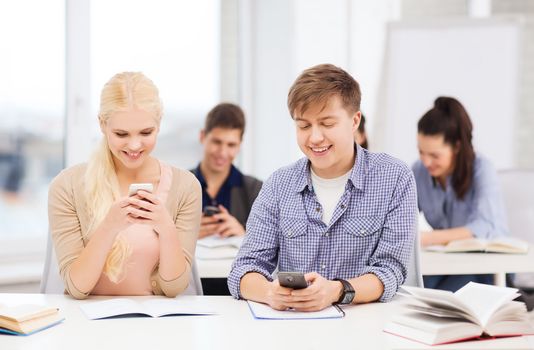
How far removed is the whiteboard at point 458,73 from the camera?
4.50 metres

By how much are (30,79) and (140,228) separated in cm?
176

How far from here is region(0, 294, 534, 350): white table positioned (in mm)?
1517

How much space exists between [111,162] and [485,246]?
60.1 inches

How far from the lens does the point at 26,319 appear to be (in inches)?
64.2

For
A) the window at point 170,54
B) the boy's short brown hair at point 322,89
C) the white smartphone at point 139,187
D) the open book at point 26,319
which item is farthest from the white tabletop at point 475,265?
the window at point 170,54

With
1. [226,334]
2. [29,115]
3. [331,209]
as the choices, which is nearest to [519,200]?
[331,209]

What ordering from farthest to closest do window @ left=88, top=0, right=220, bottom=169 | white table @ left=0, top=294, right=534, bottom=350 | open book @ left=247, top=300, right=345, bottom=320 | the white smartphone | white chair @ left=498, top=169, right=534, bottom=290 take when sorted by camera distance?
1. window @ left=88, top=0, right=220, bottom=169
2. white chair @ left=498, top=169, right=534, bottom=290
3. the white smartphone
4. open book @ left=247, top=300, right=345, bottom=320
5. white table @ left=0, top=294, right=534, bottom=350

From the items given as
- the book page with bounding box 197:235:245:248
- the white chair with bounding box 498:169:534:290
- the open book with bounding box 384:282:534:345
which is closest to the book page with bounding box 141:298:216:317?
the open book with bounding box 384:282:534:345

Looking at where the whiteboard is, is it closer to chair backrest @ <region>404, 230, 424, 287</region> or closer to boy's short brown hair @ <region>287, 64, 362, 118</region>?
chair backrest @ <region>404, 230, 424, 287</region>

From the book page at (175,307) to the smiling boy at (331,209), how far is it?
0.40ft

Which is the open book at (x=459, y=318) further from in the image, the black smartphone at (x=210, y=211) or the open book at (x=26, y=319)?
the black smartphone at (x=210, y=211)

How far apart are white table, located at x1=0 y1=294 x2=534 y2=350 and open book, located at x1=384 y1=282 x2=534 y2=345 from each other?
0.02m

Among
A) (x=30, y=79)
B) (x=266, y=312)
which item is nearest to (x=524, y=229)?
(x=266, y=312)

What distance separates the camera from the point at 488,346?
151 cm
